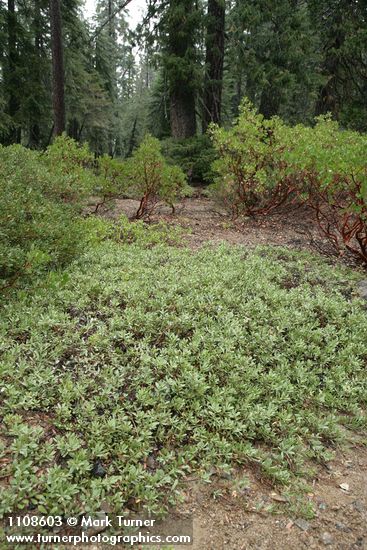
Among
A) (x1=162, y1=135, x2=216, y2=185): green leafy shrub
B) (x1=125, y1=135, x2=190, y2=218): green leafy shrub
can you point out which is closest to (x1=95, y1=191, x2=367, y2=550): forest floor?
(x1=125, y1=135, x2=190, y2=218): green leafy shrub

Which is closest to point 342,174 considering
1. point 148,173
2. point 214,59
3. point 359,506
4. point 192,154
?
point 148,173

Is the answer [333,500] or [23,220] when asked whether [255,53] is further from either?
[333,500]

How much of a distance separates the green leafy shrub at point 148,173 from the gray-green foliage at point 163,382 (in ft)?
12.4

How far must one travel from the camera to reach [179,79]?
11633 mm

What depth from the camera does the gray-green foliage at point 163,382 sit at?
2133 millimetres

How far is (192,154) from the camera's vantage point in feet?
38.5

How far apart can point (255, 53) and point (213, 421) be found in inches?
478

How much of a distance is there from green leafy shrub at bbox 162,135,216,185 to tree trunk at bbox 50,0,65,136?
3402 millimetres

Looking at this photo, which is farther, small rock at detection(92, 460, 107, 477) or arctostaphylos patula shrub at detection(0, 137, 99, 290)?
arctostaphylos patula shrub at detection(0, 137, 99, 290)

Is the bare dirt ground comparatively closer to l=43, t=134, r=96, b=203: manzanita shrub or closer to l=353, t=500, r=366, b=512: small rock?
l=43, t=134, r=96, b=203: manzanita shrub

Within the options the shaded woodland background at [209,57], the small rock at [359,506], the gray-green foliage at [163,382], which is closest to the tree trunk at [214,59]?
the shaded woodland background at [209,57]

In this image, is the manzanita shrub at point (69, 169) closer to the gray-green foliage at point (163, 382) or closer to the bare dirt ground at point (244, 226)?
the bare dirt ground at point (244, 226)

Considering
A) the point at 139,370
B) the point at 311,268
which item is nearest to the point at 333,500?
the point at 139,370

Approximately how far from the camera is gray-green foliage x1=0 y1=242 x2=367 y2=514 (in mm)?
2133
